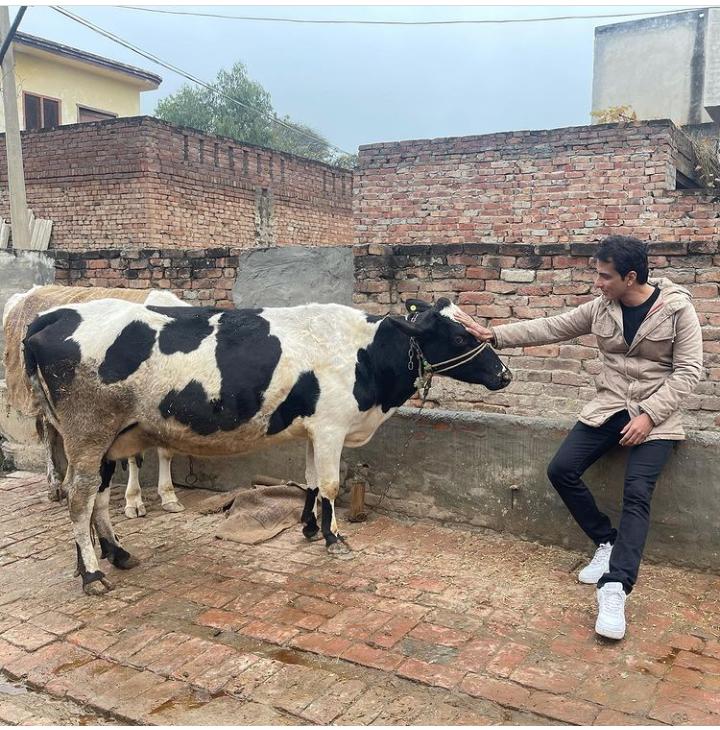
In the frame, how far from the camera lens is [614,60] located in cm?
1644

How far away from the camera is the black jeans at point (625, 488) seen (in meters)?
3.73

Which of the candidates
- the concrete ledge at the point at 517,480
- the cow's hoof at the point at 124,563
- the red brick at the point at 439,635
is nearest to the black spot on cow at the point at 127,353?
the cow's hoof at the point at 124,563

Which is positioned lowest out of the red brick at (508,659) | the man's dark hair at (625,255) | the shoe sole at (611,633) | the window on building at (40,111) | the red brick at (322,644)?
the red brick at (322,644)

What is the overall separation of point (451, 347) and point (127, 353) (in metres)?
2.03

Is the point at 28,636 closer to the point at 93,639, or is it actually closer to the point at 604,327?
the point at 93,639

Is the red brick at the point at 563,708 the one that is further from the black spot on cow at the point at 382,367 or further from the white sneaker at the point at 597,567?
the black spot on cow at the point at 382,367

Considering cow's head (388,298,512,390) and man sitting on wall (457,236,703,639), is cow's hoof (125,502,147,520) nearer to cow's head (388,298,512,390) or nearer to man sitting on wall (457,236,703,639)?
cow's head (388,298,512,390)

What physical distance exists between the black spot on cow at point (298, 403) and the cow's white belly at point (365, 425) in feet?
1.12

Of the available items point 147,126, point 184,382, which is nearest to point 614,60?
point 147,126

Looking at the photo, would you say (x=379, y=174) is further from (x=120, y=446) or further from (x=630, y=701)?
(x=630, y=701)

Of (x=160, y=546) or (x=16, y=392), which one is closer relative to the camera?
(x=160, y=546)

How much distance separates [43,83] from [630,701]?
24.1 m

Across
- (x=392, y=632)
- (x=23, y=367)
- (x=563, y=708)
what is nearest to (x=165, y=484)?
(x=23, y=367)

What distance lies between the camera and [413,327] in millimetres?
4648
